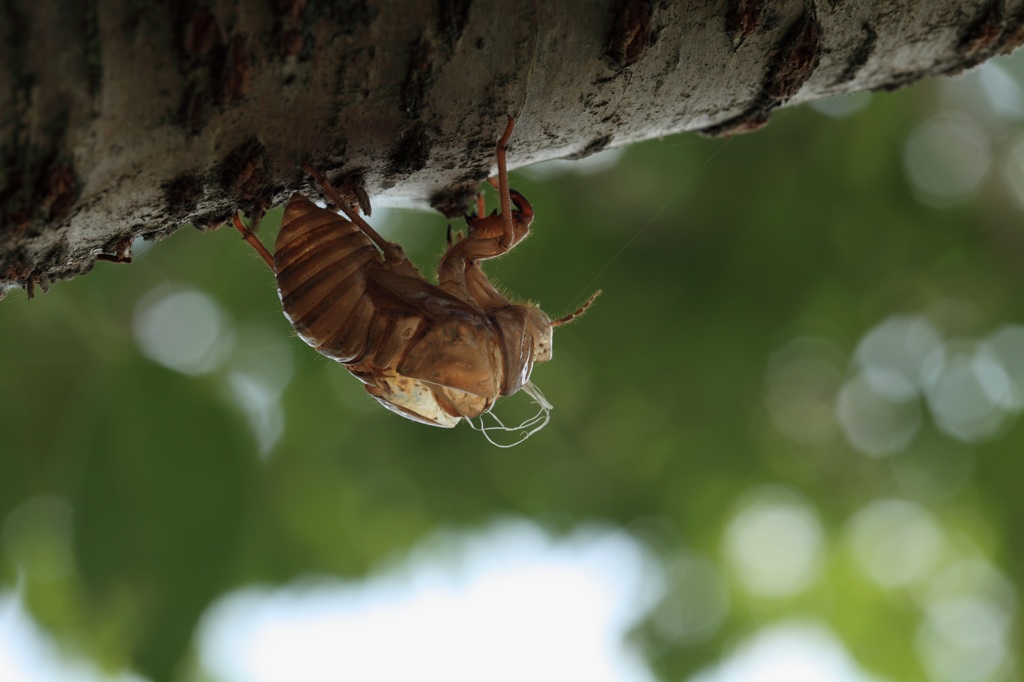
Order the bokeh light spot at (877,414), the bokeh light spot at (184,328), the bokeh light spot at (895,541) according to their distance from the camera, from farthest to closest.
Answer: the bokeh light spot at (895,541) < the bokeh light spot at (877,414) < the bokeh light spot at (184,328)

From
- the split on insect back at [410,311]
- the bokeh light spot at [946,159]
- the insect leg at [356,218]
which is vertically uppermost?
the insect leg at [356,218]

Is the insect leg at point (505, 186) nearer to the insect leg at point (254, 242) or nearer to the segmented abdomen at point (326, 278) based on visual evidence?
the segmented abdomen at point (326, 278)

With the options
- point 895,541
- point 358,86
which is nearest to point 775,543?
point 895,541

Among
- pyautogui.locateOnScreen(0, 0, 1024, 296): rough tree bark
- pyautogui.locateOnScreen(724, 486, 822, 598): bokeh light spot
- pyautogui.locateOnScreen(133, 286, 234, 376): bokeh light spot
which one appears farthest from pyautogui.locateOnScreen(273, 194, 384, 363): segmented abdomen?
pyautogui.locateOnScreen(724, 486, 822, 598): bokeh light spot

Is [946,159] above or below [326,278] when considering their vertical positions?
below

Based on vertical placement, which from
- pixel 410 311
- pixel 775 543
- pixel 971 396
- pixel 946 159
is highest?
pixel 410 311

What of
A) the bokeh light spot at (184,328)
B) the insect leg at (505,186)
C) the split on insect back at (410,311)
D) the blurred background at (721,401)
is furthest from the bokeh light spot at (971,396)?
the bokeh light spot at (184,328)

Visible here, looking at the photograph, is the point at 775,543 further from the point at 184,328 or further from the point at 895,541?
the point at 184,328
